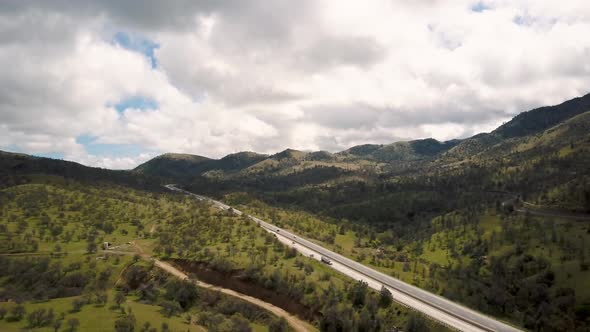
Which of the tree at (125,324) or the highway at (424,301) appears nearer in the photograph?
the tree at (125,324)

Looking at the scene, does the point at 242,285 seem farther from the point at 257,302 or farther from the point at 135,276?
the point at 135,276

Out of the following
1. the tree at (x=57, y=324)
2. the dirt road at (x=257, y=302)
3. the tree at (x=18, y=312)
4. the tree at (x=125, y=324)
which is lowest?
the dirt road at (x=257, y=302)

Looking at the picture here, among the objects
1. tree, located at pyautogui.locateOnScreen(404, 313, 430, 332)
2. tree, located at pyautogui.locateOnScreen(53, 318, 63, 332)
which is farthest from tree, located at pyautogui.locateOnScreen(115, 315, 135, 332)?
tree, located at pyautogui.locateOnScreen(404, 313, 430, 332)

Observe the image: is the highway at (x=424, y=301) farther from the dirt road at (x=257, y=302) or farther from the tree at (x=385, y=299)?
the dirt road at (x=257, y=302)

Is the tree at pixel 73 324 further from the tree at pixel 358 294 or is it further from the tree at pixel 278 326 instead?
the tree at pixel 358 294

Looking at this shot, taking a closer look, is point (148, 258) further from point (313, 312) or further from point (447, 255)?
→ point (447, 255)

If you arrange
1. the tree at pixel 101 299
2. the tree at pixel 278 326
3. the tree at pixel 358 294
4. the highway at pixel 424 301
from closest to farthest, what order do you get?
1. the tree at pixel 101 299
2. the tree at pixel 278 326
3. the highway at pixel 424 301
4. the tree at pixel 358 294

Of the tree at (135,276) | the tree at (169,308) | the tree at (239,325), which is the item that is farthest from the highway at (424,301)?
the tree at (135,276)

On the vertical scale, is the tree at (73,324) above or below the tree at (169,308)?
above

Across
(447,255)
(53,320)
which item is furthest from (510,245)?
(53,320)

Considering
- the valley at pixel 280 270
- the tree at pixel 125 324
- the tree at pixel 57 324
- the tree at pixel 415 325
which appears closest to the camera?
the tree at pixel 57 324

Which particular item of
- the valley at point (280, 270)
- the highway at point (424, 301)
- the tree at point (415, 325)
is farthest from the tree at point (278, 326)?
the highway at point (424, 301)
